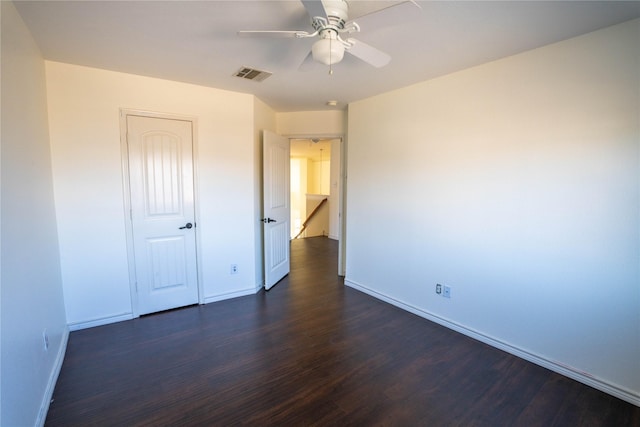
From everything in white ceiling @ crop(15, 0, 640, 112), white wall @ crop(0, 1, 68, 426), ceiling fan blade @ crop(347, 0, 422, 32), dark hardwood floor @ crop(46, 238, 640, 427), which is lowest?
dark hardwood floor @ crop(46, 238, 640, 427)

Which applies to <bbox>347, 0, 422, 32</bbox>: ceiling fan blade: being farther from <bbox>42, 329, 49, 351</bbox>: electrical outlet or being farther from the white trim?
the white trim

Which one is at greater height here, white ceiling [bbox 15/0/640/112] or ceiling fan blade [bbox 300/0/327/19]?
white ceiling [bbox 15/0/640/112]

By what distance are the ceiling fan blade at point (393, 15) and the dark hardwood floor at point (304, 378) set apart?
2.21 m

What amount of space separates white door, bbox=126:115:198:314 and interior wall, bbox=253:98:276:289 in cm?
76

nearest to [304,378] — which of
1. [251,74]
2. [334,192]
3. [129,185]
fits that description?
[129,185]

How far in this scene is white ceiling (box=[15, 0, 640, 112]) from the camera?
171cm

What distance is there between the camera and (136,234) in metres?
2.98

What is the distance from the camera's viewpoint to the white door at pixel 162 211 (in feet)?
9.69

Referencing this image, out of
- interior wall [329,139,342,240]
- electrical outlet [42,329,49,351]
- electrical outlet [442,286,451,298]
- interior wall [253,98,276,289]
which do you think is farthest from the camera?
interior wall [329,139,342,240]

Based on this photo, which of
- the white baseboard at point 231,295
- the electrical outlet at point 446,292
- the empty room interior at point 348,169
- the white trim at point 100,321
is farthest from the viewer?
the white baseboard at point 231,295

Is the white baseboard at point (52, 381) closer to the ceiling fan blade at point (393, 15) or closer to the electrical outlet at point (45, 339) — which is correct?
the electrical outlet at point (45, 339)

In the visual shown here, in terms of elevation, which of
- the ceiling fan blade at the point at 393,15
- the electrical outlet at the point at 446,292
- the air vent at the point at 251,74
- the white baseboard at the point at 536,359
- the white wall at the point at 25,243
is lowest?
the white baseboard at the point at 536,359

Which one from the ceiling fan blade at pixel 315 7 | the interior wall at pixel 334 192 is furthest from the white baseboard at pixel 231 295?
the interior wall at pixel 334 192

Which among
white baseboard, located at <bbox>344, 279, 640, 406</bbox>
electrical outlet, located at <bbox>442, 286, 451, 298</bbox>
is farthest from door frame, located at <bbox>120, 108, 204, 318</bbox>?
electrical outlet, located at <bbox>442, 286, 451, 298</bbox>
